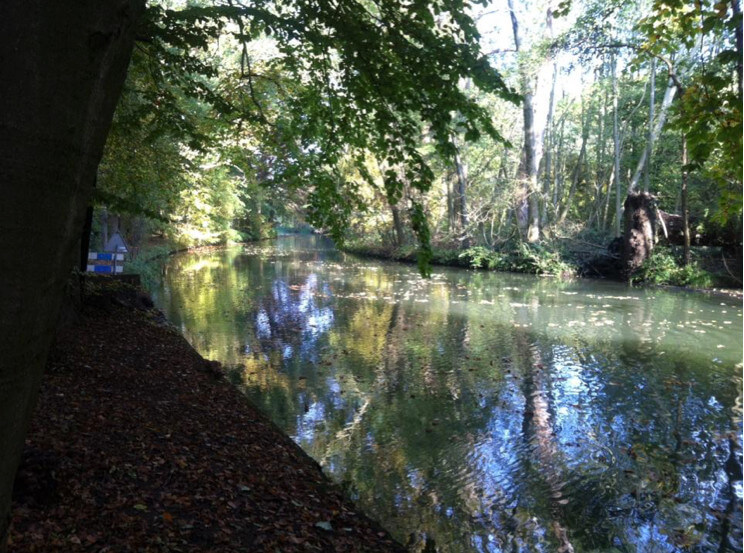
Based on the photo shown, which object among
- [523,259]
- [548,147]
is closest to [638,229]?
[523,259]

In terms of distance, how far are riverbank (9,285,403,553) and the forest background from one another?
2103mm

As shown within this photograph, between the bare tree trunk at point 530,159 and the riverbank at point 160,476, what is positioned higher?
the bare tree trunk at point 530,159

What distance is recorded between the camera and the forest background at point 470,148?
15.4 ft

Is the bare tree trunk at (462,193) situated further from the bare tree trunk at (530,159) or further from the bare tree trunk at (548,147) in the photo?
the bare tree trunk at (548,147)

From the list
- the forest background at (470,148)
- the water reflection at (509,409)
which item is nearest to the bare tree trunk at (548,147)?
the forest background at (470,148)

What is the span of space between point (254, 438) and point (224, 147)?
12.8ft

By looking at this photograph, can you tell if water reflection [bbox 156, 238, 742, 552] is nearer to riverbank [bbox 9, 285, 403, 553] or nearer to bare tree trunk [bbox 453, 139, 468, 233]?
riverbank [bbox 9, 285, 403, 553]

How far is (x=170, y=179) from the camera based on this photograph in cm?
1230

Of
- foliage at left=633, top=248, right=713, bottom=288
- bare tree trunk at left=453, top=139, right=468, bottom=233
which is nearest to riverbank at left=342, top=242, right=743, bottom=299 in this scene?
foliage at left=633, top=248, right=713, bottom=288

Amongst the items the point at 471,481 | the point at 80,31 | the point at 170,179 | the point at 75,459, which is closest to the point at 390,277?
the point at 170,179

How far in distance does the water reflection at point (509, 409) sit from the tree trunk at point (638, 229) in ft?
25.5

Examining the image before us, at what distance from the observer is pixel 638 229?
24938 mm

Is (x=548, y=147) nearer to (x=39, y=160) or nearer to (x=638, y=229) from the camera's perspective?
(x=638, y=229)

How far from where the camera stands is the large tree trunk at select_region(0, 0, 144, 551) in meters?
1.15
